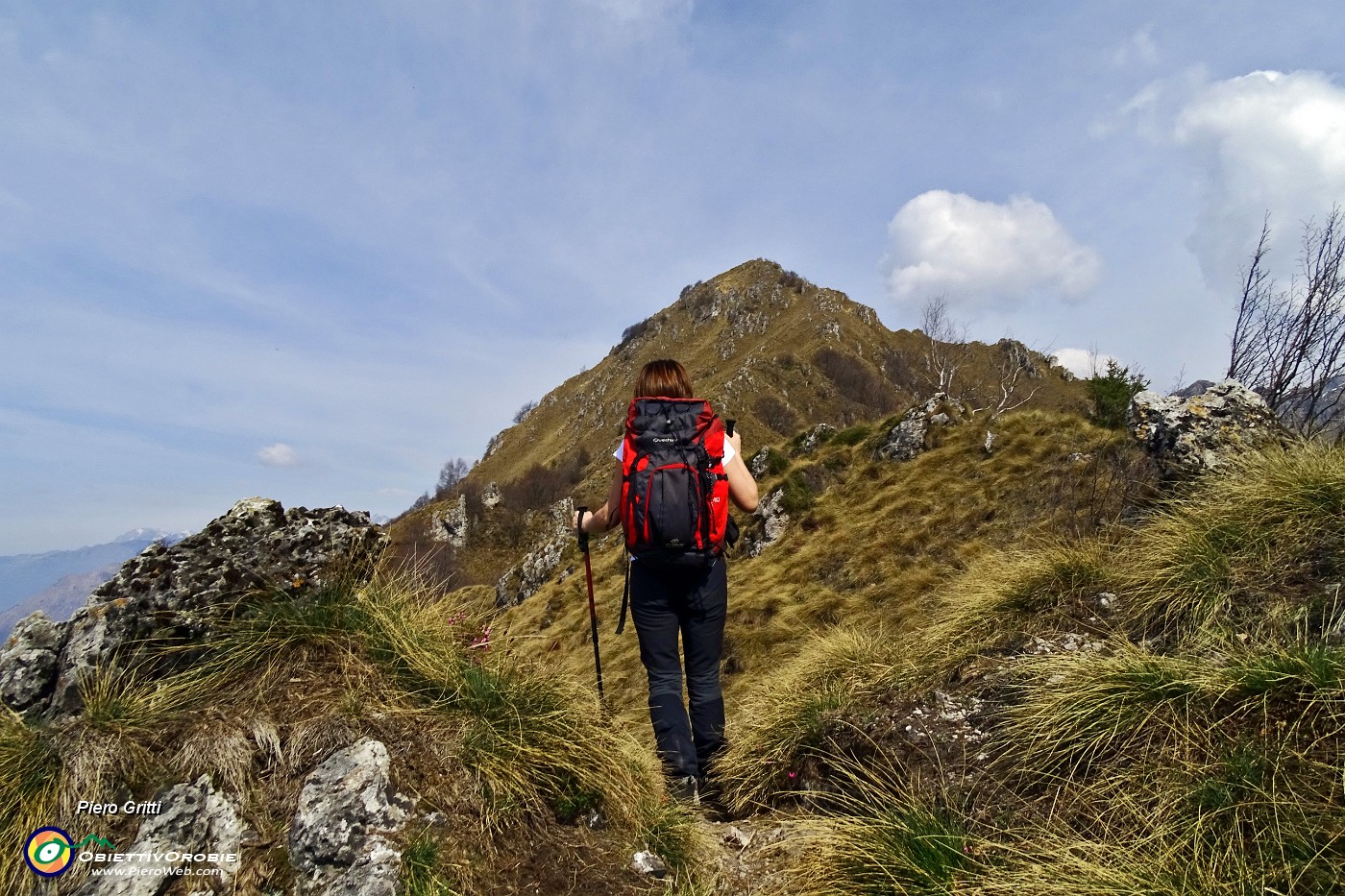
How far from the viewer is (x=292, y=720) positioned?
3309mm

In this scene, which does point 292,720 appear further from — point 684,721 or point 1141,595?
point 1141,595

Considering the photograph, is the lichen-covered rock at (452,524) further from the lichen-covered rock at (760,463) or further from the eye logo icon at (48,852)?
the eye logo icon at (48,852)

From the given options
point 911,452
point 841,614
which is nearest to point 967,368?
point 911,452

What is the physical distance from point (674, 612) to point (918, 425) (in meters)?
14.1

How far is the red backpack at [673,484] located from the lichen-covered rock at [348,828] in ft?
5.77

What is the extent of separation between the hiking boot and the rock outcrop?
8.40 ft

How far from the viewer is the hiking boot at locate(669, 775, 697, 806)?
3793mm

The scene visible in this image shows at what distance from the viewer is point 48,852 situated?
2744mm

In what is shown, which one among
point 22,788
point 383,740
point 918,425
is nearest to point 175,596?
point 22,788

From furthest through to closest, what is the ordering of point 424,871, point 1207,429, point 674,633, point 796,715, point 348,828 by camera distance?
point 1207,429, point 796,715, point 674,633, point 348,828, point 424,871

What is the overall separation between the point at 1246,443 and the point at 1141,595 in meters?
2.71

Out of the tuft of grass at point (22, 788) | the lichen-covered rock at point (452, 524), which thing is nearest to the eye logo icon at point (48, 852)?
the tuft of grass at point (22, 788)

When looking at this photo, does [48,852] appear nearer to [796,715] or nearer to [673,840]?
[673,840]

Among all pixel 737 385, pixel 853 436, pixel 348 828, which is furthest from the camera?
pixel 737 385
